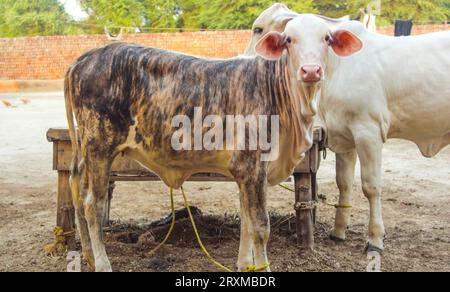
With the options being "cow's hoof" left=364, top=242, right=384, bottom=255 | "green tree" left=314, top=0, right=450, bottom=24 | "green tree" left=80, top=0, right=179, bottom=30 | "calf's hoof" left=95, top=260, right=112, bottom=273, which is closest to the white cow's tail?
"calf's hoof" left=95, top=260, right=112, bottom=273

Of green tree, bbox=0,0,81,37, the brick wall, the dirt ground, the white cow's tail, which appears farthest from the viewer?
green tree, bbox=0,0,81,37

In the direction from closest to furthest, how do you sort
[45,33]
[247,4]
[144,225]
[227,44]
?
1. [144,225]
2. [227,44]
3. [247,4]
4. [45,33]

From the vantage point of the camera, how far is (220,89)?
299 cm

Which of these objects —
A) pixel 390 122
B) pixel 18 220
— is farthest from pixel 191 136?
pixel 18 220

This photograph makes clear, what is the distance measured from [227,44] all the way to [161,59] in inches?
761

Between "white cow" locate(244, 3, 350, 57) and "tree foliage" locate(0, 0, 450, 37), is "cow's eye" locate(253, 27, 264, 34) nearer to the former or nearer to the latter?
"white cow" locate(244, 3, 350, 57)

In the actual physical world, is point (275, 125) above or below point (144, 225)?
above

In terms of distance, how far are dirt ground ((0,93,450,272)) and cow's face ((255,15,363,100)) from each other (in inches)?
57.0

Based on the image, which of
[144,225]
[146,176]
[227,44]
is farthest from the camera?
[227,44]

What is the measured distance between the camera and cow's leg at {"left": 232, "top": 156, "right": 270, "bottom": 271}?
2.87m

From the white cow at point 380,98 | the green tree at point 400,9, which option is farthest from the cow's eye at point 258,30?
the green tree at point 400,9

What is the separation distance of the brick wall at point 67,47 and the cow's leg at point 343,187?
1744 centimetres

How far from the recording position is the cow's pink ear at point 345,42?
2904 mm

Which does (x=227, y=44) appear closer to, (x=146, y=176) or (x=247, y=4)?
(x=247, y=4)
